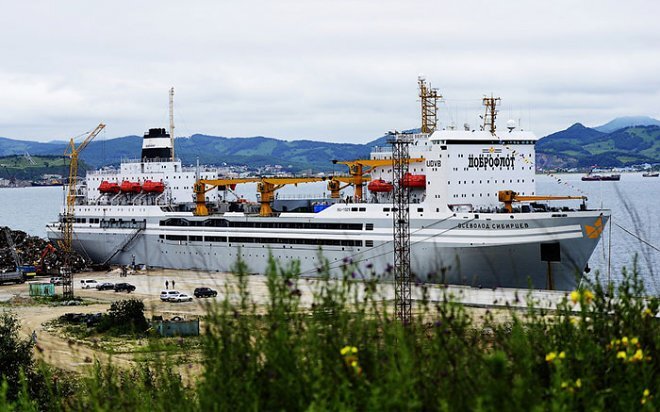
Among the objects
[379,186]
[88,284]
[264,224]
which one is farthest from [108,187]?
[379,186]

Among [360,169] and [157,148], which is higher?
[157,148]

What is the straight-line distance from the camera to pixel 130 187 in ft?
193

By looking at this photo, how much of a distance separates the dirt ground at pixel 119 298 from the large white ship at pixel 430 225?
1371mm

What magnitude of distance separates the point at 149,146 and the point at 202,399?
53.2m

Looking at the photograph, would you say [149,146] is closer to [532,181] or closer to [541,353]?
[532,181]

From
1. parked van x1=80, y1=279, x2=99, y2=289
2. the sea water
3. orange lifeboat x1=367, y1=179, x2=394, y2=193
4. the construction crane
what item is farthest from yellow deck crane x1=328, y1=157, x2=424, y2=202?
parked van x1=80, y1=279, x2=99, y2=289

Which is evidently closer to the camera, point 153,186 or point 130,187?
point 153,186

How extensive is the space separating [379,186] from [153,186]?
18.3 metres


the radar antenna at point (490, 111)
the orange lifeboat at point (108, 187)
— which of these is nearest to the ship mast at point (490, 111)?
the radar antenna at point (490, 111)

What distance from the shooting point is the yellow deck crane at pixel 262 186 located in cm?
4988

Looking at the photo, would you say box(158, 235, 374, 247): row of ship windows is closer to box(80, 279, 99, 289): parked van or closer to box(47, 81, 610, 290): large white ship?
box(47, 81, 610, 290): large white ship

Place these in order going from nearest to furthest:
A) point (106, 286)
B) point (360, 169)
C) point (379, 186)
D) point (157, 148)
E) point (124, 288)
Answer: point (379, 186)
point (360, 169)
point (124, 288)
point (106, 286)
point (157, 148)

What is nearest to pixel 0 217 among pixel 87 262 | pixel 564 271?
pixel 87 262

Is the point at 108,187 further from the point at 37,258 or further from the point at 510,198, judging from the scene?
the point at 510,198
